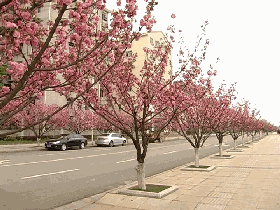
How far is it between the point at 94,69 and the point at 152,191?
3.88 meters

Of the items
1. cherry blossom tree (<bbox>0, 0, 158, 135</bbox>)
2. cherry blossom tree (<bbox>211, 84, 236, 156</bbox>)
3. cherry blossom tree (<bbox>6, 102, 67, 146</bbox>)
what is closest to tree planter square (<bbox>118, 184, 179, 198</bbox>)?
cherry blossom tree (<bbox>0, 0, 158, 135</bbox>)

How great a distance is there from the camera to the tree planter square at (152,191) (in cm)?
780

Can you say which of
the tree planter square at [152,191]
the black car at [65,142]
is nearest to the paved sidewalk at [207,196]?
the tree planter square at [152,191]

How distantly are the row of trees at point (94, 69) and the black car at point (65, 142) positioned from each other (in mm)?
15952

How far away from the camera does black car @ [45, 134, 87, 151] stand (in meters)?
26.3

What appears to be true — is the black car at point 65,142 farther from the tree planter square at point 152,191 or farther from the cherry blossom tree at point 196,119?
the tree planter square at point 152,191

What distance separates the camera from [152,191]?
8.16 m

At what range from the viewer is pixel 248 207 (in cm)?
682

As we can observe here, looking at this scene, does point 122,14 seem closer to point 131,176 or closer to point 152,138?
point 152,138

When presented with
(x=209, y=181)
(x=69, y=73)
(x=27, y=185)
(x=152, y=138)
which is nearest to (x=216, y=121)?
(x=209, y=181)

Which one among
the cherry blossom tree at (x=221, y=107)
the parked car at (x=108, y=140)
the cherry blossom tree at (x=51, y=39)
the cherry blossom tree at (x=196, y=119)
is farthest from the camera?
the parked car at (x=108, y=140)

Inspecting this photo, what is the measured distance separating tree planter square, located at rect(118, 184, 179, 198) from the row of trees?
1.10ft

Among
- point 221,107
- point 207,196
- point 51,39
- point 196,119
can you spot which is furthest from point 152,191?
point 221,107

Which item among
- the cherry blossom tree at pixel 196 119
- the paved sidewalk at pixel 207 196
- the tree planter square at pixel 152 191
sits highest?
the cherry blossom tree at pixel 196 119
